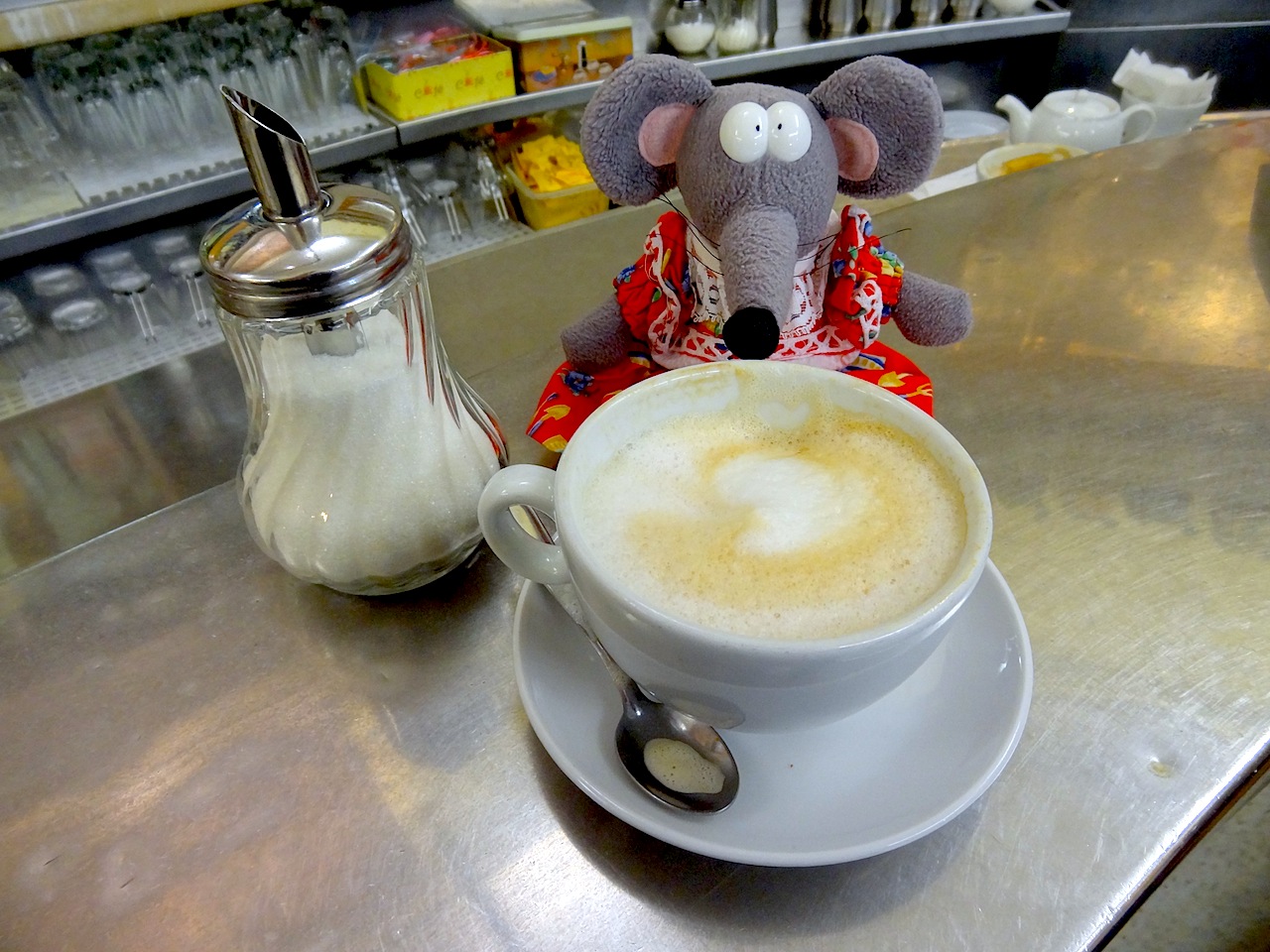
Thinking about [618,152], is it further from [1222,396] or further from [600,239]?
[1222,396]

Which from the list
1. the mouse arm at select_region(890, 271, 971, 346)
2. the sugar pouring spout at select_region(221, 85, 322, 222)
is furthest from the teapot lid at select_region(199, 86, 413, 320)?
the mouse arm at select_region(890, 271, 971, 346)

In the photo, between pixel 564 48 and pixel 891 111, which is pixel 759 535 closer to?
pixel 891 111

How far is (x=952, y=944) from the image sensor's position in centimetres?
34

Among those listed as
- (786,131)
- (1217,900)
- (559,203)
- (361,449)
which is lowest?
(1217,900)

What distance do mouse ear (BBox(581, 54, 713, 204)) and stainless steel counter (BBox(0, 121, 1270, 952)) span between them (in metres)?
0.20

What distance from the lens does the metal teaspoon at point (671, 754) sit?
14.2 inches

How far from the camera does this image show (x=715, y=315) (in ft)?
1.80

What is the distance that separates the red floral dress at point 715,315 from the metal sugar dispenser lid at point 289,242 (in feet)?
0.70

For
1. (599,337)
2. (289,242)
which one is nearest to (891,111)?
(599,337)

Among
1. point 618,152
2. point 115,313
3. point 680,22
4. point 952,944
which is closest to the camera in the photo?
point 952,944

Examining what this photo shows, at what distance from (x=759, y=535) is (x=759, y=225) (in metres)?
0.18

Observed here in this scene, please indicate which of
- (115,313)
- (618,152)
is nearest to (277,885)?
(618,152)

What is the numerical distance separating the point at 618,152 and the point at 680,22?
1.26 meters

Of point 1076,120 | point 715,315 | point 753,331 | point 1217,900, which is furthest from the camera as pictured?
point 1076,120
